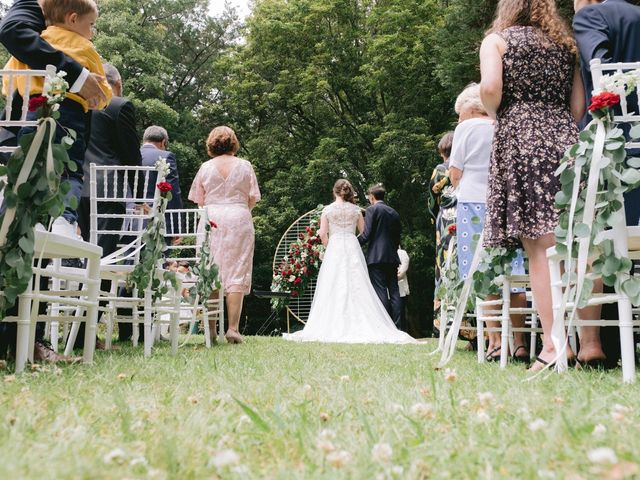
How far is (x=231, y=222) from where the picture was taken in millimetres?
5598

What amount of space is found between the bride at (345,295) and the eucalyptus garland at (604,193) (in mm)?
4915

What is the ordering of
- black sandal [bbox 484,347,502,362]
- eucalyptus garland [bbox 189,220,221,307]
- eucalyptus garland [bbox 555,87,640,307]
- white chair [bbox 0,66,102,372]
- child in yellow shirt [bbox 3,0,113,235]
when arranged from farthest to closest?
eucalyptus garland [bbox 189,220,221,307], black sandal [bbox 484,347,502,362], child in yellow shirt [bbox 3,0,113,235], white chair [bbox 0,66,102,372], eucalyptus garland [bbox 555,87,640,307]

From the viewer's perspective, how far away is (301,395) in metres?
1.85

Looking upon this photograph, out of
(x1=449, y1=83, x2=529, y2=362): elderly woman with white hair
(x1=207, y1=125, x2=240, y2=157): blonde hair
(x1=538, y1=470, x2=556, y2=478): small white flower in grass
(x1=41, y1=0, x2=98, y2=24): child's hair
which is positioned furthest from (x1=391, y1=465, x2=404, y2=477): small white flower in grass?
(x1=207, y1=125, x2=240, y2=157): blonde hair

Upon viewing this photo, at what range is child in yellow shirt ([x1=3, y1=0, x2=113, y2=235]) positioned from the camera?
3002 millimetres

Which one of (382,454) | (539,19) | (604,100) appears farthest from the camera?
(539,19)

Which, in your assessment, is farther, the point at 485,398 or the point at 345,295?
the point at 345,295

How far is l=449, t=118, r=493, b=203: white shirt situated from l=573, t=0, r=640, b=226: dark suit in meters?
1.16

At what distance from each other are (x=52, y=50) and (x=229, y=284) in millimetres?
3089

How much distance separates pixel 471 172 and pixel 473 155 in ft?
0.37

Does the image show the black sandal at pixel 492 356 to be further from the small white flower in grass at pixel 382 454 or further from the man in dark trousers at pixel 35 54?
the small white flower in grass at pixel 382 454

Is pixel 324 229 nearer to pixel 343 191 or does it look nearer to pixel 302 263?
pixel 343 191

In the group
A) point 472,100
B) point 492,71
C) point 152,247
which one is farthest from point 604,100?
point 152,247

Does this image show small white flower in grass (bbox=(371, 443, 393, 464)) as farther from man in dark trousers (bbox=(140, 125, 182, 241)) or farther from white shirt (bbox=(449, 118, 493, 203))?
man in dark trousers (bbox=(140, 125, 182, 241))
